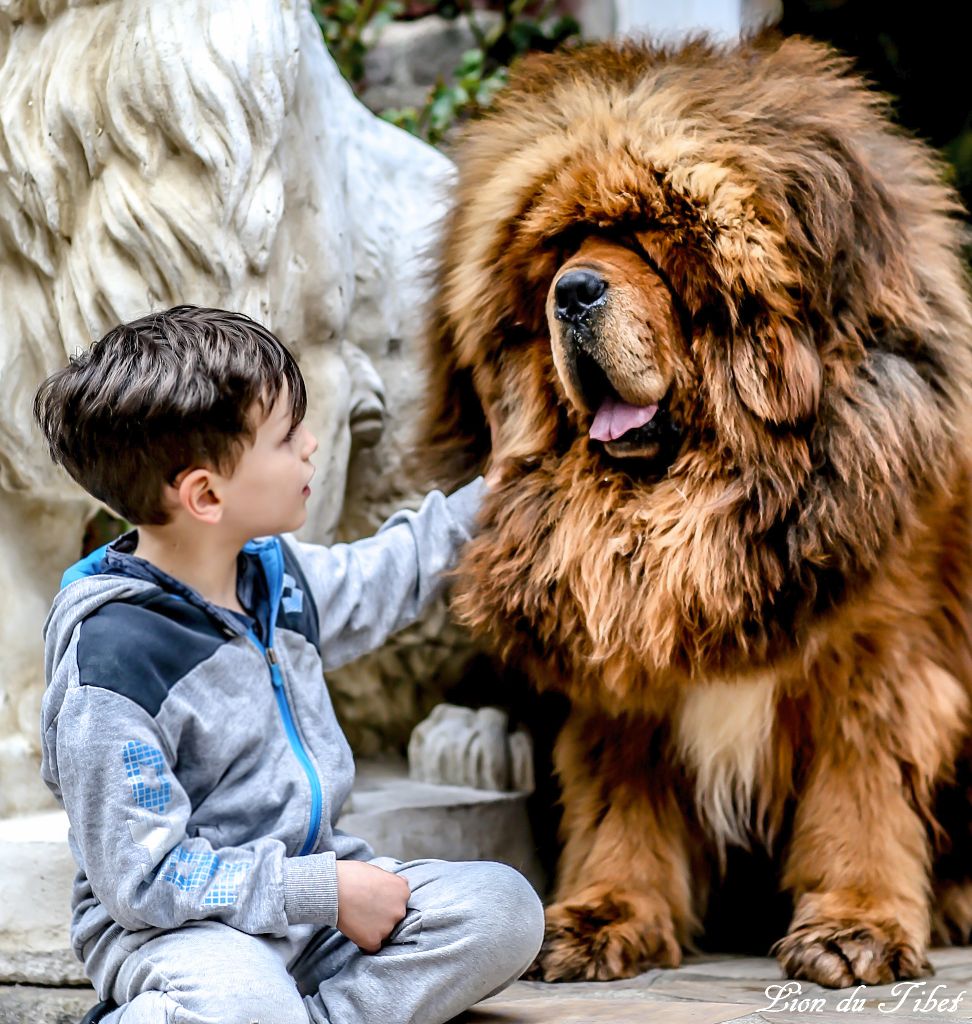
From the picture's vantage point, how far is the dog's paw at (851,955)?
1.64 meters

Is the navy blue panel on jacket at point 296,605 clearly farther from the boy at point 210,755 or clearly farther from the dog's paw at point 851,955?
the dog's paw at point 851,955

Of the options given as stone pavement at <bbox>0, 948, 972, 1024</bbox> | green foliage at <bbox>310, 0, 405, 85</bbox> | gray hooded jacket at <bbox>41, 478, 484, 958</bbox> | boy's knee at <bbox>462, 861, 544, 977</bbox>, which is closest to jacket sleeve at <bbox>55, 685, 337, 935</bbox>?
gray hooded jacket at <bbox>41, 478, 484, 958</bbox>

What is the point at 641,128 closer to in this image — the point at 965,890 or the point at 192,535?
the point at 192,535

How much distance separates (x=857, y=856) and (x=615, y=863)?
0.33 metres

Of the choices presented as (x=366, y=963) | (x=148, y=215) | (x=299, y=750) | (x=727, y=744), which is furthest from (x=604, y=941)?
(x=148, y=215)

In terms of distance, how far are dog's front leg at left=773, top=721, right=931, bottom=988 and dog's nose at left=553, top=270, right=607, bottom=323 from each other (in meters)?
0.65

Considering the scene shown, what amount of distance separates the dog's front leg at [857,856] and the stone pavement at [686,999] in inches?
2.7

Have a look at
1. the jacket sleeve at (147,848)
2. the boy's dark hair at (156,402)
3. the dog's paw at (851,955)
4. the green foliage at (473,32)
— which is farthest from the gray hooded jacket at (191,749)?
the green foliage at (473,32)

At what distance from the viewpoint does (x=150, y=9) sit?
1649mm

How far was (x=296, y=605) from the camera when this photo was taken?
62.8 inches

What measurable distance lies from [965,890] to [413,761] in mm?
853

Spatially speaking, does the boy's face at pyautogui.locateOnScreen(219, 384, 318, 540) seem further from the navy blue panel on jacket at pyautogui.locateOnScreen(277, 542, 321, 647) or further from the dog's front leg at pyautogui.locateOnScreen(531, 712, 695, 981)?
the dog's front leg at pyautogui.locateOnScreen(531, 712, 695, 981)

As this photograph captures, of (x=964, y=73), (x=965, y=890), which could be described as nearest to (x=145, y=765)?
(x=965, y=890)

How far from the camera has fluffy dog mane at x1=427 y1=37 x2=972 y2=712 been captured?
1.59 metres
